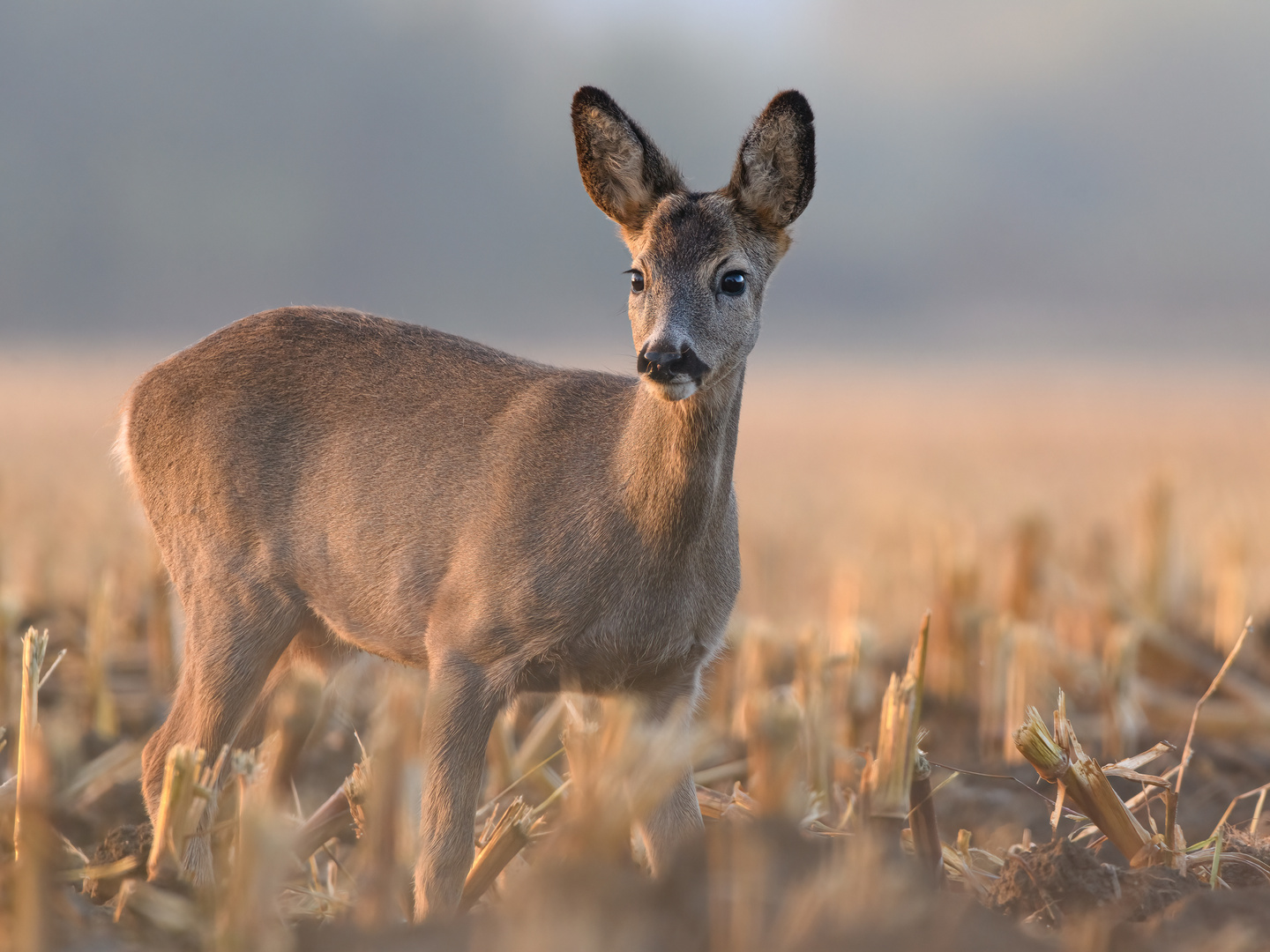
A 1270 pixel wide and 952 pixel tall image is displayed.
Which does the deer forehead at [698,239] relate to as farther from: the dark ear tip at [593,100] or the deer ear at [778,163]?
the dark ear tip at [593,100]

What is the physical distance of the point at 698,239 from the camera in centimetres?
572

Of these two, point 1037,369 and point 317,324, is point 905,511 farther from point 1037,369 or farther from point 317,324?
point 1037,369

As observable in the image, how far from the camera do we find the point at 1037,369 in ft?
258

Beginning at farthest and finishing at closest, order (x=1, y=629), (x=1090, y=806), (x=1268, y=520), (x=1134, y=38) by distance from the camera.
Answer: (x=1134, y=38) → (x=1268, y=520) → (x=1, y=629) → (x=1090, y=806)

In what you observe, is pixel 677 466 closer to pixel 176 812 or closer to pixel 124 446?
pixel 176 812

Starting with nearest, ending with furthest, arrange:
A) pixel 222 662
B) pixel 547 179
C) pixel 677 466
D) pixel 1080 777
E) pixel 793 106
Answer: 1. pixel 1080 777
2. pixel 677 466
3. pixel 793 106
4. pixel 222 662
5. pixel 547 179

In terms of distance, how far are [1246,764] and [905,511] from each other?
784cm

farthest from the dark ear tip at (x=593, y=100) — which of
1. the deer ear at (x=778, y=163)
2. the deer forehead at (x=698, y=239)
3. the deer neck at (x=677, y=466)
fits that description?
the deer neck at (x=677, y=466)

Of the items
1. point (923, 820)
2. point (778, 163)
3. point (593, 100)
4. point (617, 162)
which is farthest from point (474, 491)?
point (923, 820)

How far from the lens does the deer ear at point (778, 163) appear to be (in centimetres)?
583

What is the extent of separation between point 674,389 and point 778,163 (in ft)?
4.40

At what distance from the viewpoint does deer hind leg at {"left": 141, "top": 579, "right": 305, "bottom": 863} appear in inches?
242

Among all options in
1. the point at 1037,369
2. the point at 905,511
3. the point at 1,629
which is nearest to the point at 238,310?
the point at 1037,369

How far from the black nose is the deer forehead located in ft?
1.66
